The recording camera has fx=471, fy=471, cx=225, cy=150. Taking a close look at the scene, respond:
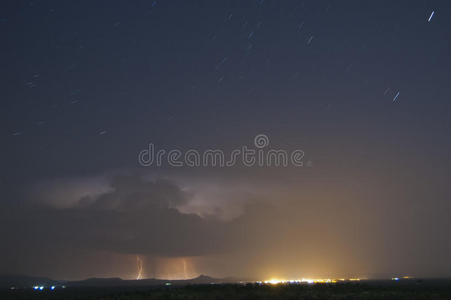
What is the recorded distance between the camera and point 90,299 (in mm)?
69938

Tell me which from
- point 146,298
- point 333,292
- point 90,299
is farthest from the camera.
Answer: point 90,299

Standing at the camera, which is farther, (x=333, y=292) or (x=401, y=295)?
(x=333, y=292)

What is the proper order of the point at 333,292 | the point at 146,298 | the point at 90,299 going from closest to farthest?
the point at 146,298 < the point at 333,292 < the point at 90,299

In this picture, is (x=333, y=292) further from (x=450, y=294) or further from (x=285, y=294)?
(x=450, y=294)

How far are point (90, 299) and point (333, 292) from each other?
3541 cm

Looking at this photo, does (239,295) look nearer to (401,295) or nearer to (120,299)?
(120,299)

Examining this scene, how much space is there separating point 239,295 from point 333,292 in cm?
1443

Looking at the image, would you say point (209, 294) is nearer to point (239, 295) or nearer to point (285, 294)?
point (239, 295)

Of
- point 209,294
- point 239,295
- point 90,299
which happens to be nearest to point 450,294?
point 239,295

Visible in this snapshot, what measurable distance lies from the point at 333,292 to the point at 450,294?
586 inches

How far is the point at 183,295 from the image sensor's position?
61000 millimetres

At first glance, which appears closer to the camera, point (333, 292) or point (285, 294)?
point (285, 294)

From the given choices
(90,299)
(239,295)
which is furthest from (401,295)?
(90,299)

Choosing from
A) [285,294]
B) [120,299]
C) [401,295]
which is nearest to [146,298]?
[120,299]
